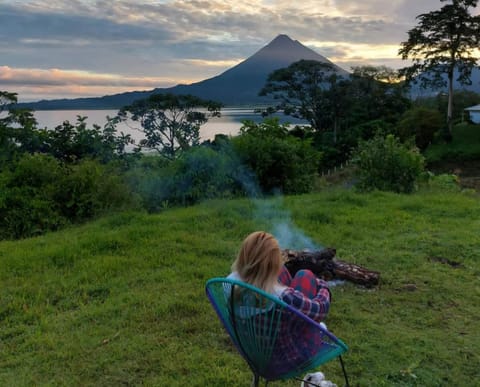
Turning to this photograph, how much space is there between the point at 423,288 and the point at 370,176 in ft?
16.9

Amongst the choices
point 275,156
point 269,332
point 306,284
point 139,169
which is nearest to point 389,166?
point 275,156

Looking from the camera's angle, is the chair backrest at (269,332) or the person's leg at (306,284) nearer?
the chair backrest at (269,332)

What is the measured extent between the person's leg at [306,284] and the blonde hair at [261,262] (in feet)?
0.98

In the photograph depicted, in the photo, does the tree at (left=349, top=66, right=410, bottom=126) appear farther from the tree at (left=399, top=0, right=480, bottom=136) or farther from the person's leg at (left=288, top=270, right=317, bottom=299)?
the person's leg at (left=288, top=270, right=317, bottom=299)

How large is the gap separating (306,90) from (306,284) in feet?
129

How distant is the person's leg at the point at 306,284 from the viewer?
92.3 inches

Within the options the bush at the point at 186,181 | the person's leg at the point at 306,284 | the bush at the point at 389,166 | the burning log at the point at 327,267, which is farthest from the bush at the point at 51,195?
the person's leg at the point at 306,284

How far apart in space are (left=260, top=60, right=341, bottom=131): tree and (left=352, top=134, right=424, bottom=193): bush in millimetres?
30460

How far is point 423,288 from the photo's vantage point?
4254 millimetres

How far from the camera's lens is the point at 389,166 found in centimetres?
903

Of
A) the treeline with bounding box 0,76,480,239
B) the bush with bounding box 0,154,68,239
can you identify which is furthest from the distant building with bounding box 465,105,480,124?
the bush with bounding box 0,154,68,239

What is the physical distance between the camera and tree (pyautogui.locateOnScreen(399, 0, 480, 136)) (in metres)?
28.1

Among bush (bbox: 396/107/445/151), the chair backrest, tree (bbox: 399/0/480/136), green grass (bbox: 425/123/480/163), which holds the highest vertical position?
tree (bbox: 399/0/480/136)

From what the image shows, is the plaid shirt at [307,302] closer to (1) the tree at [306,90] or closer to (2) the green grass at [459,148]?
(2) the green grass at [459,148]
